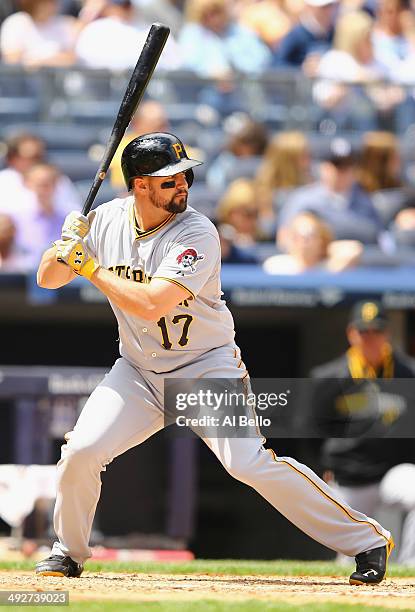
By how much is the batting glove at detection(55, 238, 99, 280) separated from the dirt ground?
110cm

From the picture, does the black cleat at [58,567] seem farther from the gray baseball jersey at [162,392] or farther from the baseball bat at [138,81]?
the baseball bat at [138,81]

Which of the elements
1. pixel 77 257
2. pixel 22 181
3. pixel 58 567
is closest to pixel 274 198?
→ pixel 22 181

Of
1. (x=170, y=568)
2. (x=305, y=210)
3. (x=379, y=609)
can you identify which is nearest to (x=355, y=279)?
(x=305, y=210)

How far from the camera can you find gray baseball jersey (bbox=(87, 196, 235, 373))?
4504 mm

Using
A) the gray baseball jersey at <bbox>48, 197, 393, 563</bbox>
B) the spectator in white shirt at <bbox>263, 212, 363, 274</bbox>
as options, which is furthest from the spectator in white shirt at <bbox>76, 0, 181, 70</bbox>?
the gray baseball jersey at <bbox>48, 197, 393, 563</bbox>

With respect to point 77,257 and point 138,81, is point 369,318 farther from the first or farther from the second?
point 77,257

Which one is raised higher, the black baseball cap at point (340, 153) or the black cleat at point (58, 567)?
the black baseball cap at point (340, 153)

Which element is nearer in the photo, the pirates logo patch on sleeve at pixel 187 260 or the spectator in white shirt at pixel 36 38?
the pirates logo patch on sleeve at pixel 187 260

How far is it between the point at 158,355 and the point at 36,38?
5814 millimetres

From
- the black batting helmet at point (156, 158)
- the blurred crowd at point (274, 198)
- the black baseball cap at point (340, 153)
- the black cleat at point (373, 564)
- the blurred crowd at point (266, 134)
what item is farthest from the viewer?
the black baseball cap at point (340, 153)

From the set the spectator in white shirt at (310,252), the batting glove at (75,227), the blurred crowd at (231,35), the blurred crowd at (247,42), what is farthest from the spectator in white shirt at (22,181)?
the batting glove at (75,227)

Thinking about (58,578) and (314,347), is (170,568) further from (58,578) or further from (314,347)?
(314,347)

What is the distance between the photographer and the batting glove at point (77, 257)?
4.31 metres

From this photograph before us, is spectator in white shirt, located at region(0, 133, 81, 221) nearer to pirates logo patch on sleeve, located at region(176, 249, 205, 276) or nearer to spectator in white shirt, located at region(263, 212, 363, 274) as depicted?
spectator in white shirt, located at region(263, 212, 363, 274)
